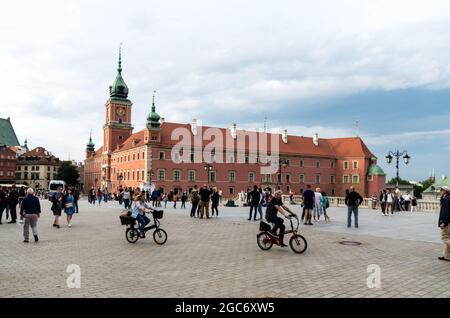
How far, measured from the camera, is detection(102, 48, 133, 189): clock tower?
85.9 m

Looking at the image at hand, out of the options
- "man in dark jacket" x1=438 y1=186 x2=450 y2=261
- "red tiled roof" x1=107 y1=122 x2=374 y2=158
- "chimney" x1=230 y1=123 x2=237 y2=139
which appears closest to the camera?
"man in dark jacket" x1=438 y1=186 x2=450 y2=261

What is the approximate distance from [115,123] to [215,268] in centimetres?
8112

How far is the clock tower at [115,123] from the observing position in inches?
3381

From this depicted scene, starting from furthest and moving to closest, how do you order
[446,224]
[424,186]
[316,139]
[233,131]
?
[424,186] → [316,139] → [233,131] → [446,224]

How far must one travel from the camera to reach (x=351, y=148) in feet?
290

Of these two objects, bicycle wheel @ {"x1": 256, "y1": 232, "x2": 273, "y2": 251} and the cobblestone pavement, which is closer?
the cobblestone pavement

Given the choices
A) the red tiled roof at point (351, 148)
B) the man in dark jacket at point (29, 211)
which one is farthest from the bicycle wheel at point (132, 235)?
the red tiled roof at point (351, 148)

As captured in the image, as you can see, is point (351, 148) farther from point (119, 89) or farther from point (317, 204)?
point (317, 204)

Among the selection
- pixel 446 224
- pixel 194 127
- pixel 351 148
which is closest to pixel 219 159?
pixel 194 127

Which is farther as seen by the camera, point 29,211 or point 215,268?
point 29,211

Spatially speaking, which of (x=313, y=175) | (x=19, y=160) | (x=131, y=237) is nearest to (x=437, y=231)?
(x=131, y=237)

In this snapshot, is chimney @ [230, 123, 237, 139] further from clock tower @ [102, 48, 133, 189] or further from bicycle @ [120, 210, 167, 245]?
bicycle @ [120, 210, 167, 245]

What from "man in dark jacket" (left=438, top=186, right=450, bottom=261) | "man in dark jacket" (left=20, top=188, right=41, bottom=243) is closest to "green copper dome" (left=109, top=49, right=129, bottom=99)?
"man in dark jacket" (left=20, top=188, right=41, bottom=243)

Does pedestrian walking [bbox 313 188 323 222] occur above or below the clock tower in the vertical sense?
below
